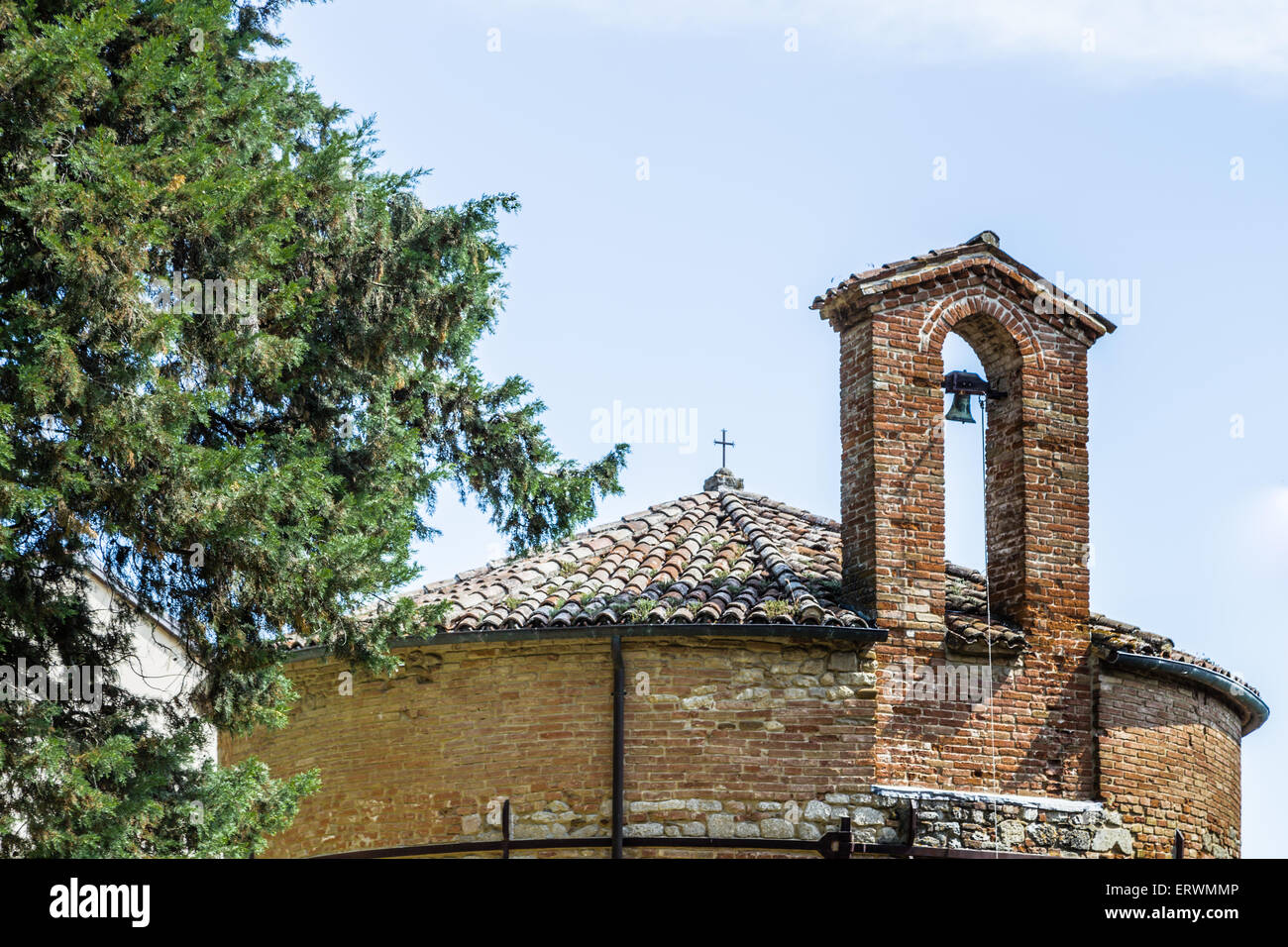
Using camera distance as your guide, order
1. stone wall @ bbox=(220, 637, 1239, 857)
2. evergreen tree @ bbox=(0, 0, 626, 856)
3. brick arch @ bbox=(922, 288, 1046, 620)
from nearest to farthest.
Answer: evergreen tree @ bbox=(0, 0, 626, 856) < stone wall @ bbox=(220, 637, 1239, 857) < brick arch @ bbox=(922, 288, 1046, 620)

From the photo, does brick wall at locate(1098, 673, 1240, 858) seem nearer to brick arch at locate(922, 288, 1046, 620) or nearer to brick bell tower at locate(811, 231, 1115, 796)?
brick bell tower at locate(811, 231, 1115, 796)

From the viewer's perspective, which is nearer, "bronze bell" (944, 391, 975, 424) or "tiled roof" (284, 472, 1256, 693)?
"tiled roof" (284, 472, 1256, 693)

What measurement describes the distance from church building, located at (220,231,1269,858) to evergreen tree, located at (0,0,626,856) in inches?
56.2

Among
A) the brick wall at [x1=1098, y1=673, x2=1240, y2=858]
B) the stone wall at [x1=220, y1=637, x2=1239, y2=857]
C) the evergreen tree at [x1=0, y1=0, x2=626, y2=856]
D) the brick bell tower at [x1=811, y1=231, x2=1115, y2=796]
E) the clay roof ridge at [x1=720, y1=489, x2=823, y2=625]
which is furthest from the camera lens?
the brick wall at [x1=1098, y1=673, x2=1240, y2=858]

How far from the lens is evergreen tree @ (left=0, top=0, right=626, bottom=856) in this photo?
9.48 meters

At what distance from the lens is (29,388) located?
9117 millimetres

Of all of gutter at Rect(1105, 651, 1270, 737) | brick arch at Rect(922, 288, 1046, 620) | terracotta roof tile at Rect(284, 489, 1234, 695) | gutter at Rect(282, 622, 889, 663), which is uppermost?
brick arch at Rect(922, 288, 1046, 620)

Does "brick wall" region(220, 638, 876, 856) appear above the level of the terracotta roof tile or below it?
below

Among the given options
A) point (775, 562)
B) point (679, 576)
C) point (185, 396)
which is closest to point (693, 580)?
point (679, 576)

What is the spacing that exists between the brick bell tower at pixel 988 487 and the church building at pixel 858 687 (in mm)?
24

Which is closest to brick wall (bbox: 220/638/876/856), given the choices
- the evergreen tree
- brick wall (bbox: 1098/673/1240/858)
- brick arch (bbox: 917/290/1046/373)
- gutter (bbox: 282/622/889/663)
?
gutter (bbox: 282/622/889/663)

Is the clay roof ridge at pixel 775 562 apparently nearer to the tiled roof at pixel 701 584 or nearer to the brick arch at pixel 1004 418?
the tiled roof at pixel 701 584

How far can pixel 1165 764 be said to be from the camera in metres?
12.9

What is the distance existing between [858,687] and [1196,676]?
10.7ft
